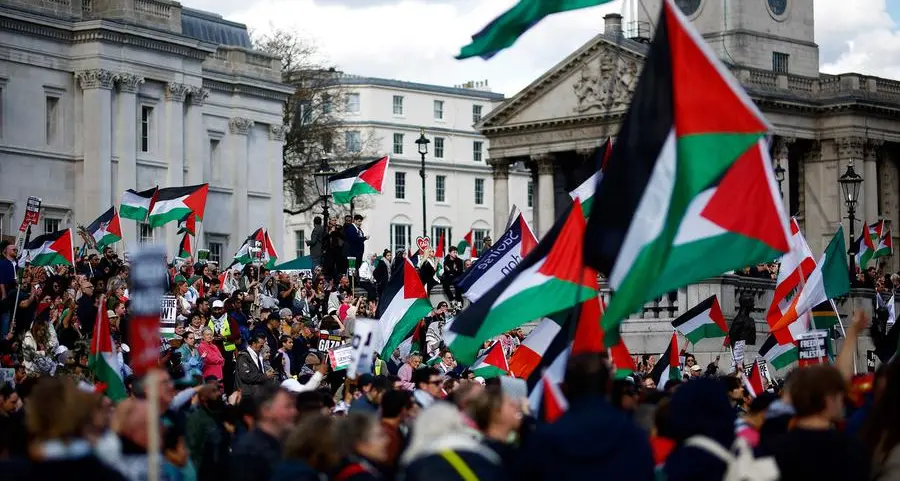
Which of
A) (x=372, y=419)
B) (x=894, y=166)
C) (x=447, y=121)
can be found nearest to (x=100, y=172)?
(x=894, y=166)

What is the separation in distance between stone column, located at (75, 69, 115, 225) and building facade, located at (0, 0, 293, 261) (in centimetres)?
3

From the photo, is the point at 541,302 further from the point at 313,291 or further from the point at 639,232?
the point at 313,291

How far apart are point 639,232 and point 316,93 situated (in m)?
68.5

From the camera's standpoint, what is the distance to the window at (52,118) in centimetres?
5509

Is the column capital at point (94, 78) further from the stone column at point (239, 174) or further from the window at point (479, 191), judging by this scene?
the window at point (479, 191)

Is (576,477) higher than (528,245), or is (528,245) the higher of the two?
(528,245)

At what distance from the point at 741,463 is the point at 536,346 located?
5986mm

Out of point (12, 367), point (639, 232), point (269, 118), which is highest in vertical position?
point (269, 118)

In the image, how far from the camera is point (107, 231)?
3741 cm

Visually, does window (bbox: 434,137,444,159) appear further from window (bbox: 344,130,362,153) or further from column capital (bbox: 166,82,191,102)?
column capital (bbox: 166,82,191,102)

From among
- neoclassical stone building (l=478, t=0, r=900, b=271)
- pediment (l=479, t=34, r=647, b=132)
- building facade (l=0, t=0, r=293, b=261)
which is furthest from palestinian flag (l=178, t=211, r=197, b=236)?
pediment (l=479, t=34, r=647, b=132)

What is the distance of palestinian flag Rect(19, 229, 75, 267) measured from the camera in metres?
30.3

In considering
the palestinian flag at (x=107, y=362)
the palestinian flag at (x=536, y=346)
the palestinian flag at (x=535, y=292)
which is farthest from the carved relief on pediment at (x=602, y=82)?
the palestinian flag at (x=535, y=292)

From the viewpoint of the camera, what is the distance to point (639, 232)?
11.5 m
